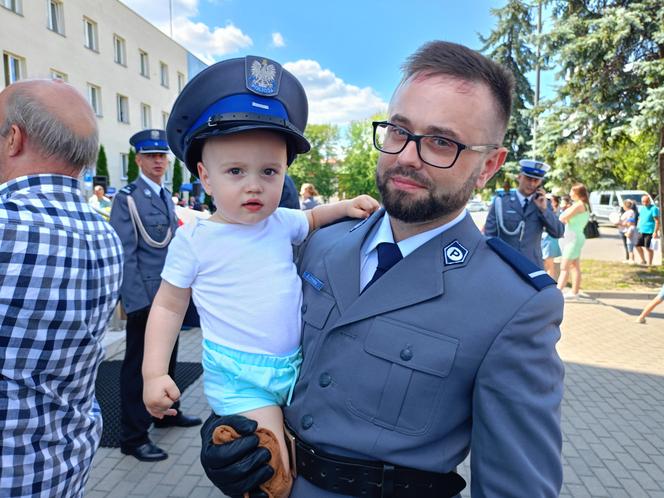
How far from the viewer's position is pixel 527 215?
20.9 feet

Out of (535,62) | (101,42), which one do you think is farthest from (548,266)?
(101,42)

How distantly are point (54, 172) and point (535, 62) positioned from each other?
48.5 ft

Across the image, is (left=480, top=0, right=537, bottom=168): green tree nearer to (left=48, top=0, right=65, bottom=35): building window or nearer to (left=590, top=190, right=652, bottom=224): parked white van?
(left=590, top=190, right=652, bottom=224): parked white van

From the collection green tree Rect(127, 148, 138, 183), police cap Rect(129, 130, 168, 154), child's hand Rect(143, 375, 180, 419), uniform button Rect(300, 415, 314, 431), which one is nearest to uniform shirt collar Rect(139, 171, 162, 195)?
police cap Rect(129, 130, 168, 154)

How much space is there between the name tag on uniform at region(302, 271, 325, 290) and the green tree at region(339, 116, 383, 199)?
5745cm

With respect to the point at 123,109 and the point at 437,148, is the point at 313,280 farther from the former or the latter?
the point at 123,109

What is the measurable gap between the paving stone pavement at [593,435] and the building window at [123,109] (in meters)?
23.6

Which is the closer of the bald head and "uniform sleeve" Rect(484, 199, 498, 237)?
the bald head

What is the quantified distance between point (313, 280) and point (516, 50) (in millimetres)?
23579

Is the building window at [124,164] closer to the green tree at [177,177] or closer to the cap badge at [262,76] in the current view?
the green tree at [177,177]

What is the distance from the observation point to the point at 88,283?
5.86ft

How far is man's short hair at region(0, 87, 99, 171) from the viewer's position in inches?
65.3

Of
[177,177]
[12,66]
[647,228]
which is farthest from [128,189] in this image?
[177,177]

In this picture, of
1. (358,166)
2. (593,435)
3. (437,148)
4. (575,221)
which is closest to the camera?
(437,148)
